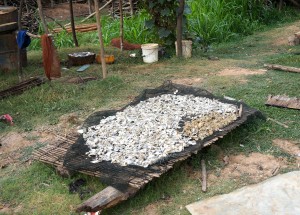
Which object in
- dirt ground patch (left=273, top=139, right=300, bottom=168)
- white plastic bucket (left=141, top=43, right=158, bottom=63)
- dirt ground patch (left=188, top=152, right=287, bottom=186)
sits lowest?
dirt ground patch (left=188, top=152, right=287, bottom=186)

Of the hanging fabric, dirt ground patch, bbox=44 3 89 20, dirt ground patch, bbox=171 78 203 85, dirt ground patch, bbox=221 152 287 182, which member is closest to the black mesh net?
dirt ground patch, bbox=221 152 287 182

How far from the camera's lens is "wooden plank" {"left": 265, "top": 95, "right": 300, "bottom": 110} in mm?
5031

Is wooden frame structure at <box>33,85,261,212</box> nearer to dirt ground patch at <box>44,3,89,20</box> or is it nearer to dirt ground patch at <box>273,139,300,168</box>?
dirt ground patch at <box>273,139,300,168</box>

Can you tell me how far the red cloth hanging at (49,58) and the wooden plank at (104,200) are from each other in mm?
3467

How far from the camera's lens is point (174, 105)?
4.73 m

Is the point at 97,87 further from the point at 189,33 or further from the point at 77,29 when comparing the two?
the point at 77,29

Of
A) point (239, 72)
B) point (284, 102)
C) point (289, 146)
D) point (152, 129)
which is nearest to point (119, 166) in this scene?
point (152, 129)

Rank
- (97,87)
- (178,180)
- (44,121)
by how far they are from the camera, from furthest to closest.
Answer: (97,87) → (44,121) → (178,180)

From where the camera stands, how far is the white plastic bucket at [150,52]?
7715mm

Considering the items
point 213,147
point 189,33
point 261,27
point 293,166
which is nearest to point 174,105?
point 213,147

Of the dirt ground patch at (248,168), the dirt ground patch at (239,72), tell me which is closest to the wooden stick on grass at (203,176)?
the dirt ground patch at (248,168)

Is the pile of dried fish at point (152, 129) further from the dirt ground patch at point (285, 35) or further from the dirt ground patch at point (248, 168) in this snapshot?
the dirt ground patch at point (285, 35)

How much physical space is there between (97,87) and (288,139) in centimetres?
316

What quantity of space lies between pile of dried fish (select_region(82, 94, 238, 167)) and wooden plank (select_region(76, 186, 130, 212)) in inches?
13.3
